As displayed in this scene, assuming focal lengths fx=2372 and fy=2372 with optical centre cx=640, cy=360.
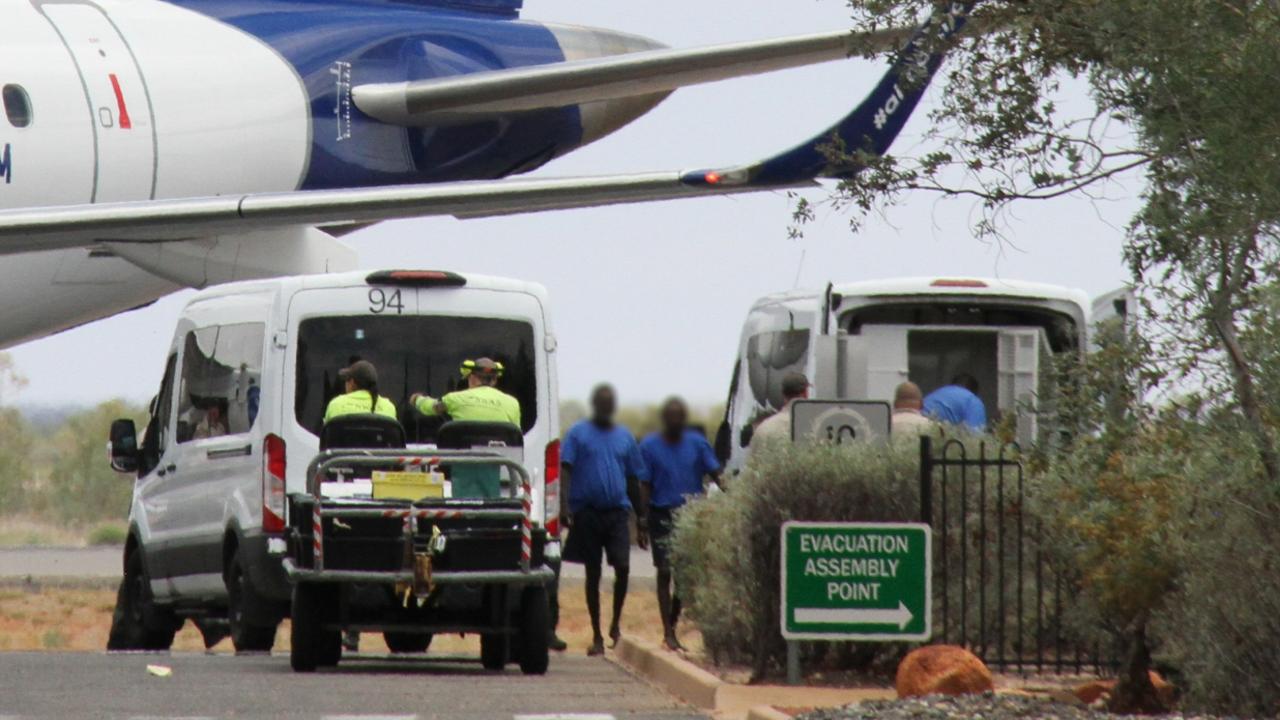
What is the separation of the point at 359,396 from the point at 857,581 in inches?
134

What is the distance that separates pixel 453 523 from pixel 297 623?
102 centimetres

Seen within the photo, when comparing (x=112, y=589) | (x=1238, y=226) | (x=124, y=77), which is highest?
(x=124, y=77)

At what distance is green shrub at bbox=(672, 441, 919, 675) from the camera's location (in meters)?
11.5

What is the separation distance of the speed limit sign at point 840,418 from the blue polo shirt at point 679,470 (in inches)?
87.5

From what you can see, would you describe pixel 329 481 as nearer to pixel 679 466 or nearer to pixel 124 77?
pixel 679 466

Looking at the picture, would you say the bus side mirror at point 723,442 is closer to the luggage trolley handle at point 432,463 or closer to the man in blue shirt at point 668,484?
the man in blue shirt at point 668,484

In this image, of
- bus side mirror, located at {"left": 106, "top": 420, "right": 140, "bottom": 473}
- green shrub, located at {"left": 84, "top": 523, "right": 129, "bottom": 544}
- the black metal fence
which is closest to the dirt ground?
bus side mirror, located at {"left": 106, "top": 420, "right": 140, "bottom": 473}

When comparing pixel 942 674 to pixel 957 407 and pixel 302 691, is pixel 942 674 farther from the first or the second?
pixel 957 407

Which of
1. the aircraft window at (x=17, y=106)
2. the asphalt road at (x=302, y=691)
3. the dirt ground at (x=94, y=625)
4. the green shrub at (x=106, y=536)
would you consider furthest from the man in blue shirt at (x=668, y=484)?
the green shrub at (x=106, y=536)

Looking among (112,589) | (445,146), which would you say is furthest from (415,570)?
(445,146)

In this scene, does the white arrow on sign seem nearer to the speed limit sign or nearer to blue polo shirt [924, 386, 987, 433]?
the speed limit sign

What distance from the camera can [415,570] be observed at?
12.1 m

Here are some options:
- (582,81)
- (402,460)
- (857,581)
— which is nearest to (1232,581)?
(857,581)

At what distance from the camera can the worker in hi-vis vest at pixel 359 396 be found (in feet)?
43.1
